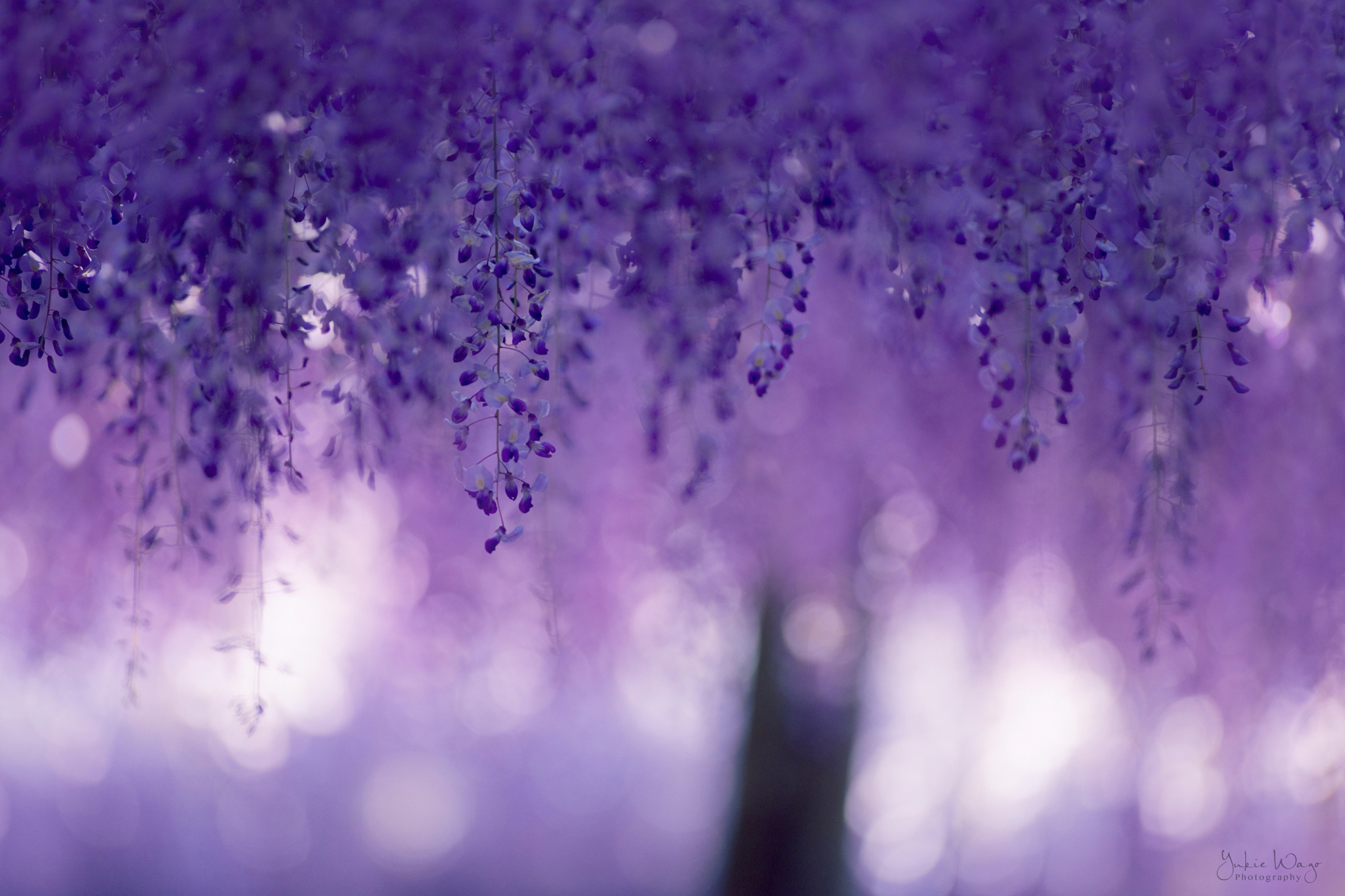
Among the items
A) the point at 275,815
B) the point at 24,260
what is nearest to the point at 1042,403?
the point at 24,260

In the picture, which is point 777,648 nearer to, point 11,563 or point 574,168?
point 574,168

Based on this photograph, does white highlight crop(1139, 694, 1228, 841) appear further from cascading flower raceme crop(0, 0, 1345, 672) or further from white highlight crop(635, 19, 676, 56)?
white highlight crop(635, 19, 676, 56)

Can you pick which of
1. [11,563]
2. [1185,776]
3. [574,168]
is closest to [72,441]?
[11,563]

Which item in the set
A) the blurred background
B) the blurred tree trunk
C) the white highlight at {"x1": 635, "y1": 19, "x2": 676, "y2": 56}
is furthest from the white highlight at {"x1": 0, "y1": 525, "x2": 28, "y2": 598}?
the white highlight at {"x1": 635, "y1": 19, "x2": 676, "y2": 56}

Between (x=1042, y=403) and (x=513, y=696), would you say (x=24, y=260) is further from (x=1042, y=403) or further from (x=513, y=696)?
(x=513, y=696)
